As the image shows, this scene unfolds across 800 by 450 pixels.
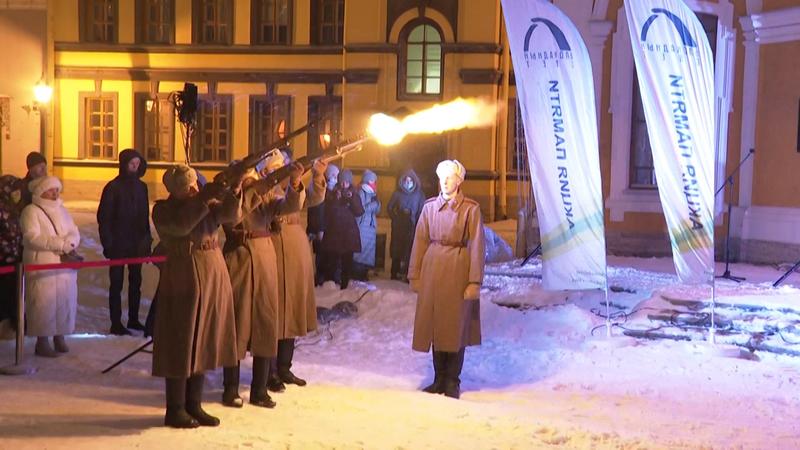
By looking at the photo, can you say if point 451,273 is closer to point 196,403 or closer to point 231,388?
point 231,388

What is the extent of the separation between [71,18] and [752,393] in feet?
88.2

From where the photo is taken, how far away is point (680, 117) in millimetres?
10320

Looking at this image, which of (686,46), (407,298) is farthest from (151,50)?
(686,46)

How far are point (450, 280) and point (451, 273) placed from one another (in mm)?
64

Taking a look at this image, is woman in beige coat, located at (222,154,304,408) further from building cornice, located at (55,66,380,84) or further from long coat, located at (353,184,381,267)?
building cornice, located at (55,66,380,84)

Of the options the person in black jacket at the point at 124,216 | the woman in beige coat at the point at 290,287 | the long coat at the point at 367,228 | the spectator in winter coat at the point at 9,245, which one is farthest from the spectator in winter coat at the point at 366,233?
the woman in beige coat at the point at 290,287

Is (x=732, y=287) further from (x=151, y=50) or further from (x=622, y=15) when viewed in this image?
(x=151, y=50)

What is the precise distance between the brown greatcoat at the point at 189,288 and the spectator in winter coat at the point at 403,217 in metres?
8.33

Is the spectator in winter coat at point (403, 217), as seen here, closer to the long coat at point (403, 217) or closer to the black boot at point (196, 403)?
the long coat at point (403, 217)

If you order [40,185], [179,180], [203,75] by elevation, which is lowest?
[40,185]

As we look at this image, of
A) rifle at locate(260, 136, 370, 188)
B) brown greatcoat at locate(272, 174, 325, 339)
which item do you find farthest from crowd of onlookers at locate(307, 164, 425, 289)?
rifle at locate(260, 136, 370, 188)

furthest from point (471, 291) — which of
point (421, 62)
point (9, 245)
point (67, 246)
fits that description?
point (421, 62)

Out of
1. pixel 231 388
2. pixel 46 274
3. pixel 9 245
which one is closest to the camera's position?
pixel 231 388

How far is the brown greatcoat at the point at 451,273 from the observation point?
820 cm
